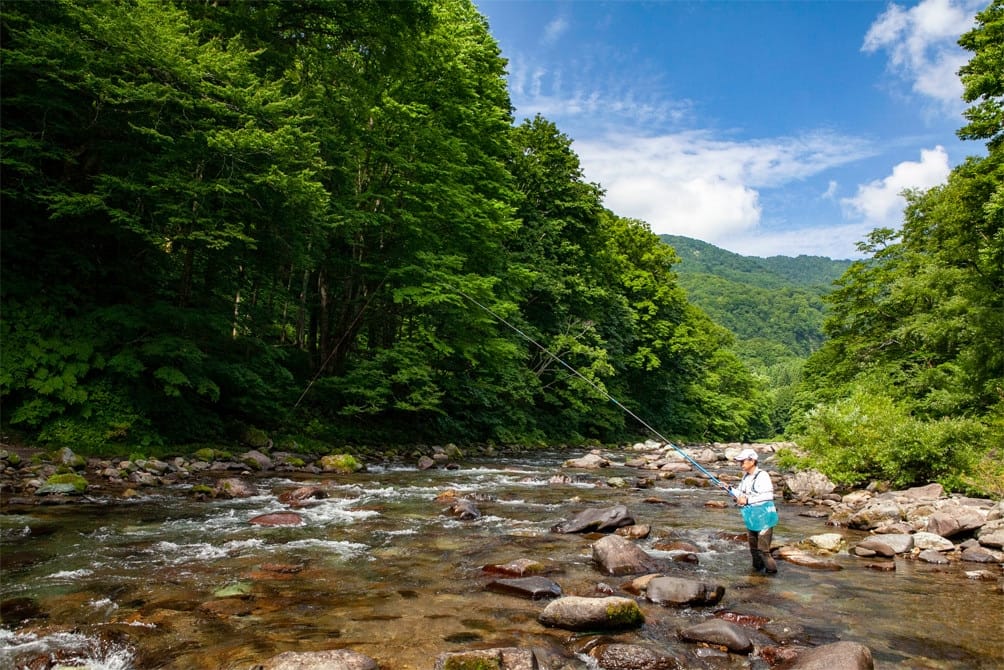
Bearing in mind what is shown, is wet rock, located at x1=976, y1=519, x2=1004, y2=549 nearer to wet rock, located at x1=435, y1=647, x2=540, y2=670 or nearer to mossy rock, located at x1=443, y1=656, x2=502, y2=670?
wet rock, located at x1=435, y1=647, x2=540, y2=670

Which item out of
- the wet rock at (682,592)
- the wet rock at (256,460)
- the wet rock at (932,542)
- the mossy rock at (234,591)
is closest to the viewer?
the mossy rock at (234,591)

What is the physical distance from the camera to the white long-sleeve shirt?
7.20 metres

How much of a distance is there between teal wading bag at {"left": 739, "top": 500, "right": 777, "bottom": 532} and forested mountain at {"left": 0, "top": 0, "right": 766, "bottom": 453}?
10.2m

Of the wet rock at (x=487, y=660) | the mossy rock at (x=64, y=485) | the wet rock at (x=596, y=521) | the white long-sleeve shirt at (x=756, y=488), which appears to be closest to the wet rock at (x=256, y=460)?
the mossy rock at (x=64, y=485)

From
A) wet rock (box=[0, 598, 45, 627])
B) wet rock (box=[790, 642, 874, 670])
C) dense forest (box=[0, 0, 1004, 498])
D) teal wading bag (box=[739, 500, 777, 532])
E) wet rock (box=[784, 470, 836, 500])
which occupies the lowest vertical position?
wet rock (box=[784, 470, 836, 500])

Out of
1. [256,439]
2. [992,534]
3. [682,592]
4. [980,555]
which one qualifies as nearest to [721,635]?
[682,592]

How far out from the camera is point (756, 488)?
730 cm

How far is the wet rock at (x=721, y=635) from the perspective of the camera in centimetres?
469

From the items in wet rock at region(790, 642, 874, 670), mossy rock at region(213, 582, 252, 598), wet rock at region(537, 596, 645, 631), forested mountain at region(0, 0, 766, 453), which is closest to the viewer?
wet rock at region(790, 642, 874, 670)

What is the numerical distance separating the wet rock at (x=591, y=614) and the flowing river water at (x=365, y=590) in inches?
4.6

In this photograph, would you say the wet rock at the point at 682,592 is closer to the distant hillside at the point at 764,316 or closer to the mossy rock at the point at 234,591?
the mossy rock at the point at 234,591

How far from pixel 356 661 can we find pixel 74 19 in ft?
41.1

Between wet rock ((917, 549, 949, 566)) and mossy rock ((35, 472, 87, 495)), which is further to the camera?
mossy rock ((35, 472, 87, 495))

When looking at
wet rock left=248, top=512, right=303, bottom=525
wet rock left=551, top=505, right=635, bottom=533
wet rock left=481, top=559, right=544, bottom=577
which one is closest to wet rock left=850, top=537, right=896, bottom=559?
wet rock left=551, top=505, right=635, bottom=533
